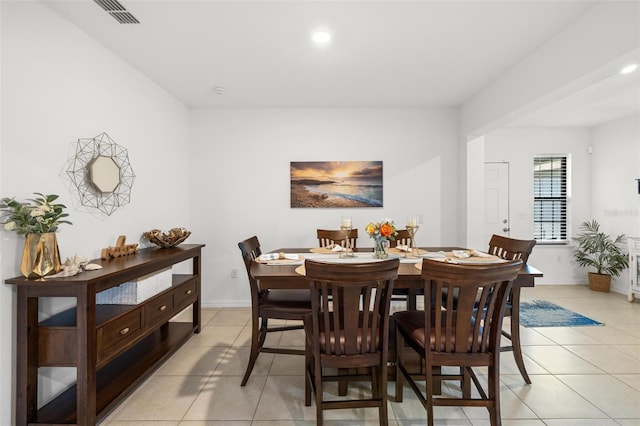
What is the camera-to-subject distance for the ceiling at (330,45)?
2.20 meters

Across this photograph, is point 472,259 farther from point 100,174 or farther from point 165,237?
point 100,174

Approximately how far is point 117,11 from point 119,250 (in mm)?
1768

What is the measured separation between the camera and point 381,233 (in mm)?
2545

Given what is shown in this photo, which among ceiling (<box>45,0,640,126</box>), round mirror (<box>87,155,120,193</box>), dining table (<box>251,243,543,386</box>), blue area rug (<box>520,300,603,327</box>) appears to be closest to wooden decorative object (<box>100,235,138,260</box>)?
round mirror (<box>87,155,120,193</box>)

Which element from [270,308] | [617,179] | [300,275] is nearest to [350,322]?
Result: [300,275]

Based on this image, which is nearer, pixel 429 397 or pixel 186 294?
pixel 429 397

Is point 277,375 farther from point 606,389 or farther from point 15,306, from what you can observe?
point 606,389

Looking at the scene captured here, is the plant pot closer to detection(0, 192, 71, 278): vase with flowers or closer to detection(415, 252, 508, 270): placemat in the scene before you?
detection(415, 252, 508, 270): placemat

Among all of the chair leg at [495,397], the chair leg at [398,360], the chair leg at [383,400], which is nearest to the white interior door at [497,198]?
the chair leg at [398,360]

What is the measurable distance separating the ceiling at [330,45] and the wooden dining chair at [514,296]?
1.66 metres

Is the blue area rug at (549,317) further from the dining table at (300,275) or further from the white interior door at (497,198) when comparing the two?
the dining table at (300,275)

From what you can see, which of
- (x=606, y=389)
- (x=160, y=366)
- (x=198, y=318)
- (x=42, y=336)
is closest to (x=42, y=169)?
(x=42, y=336)

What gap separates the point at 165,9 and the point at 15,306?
2.08m

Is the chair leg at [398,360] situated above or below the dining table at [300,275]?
below
